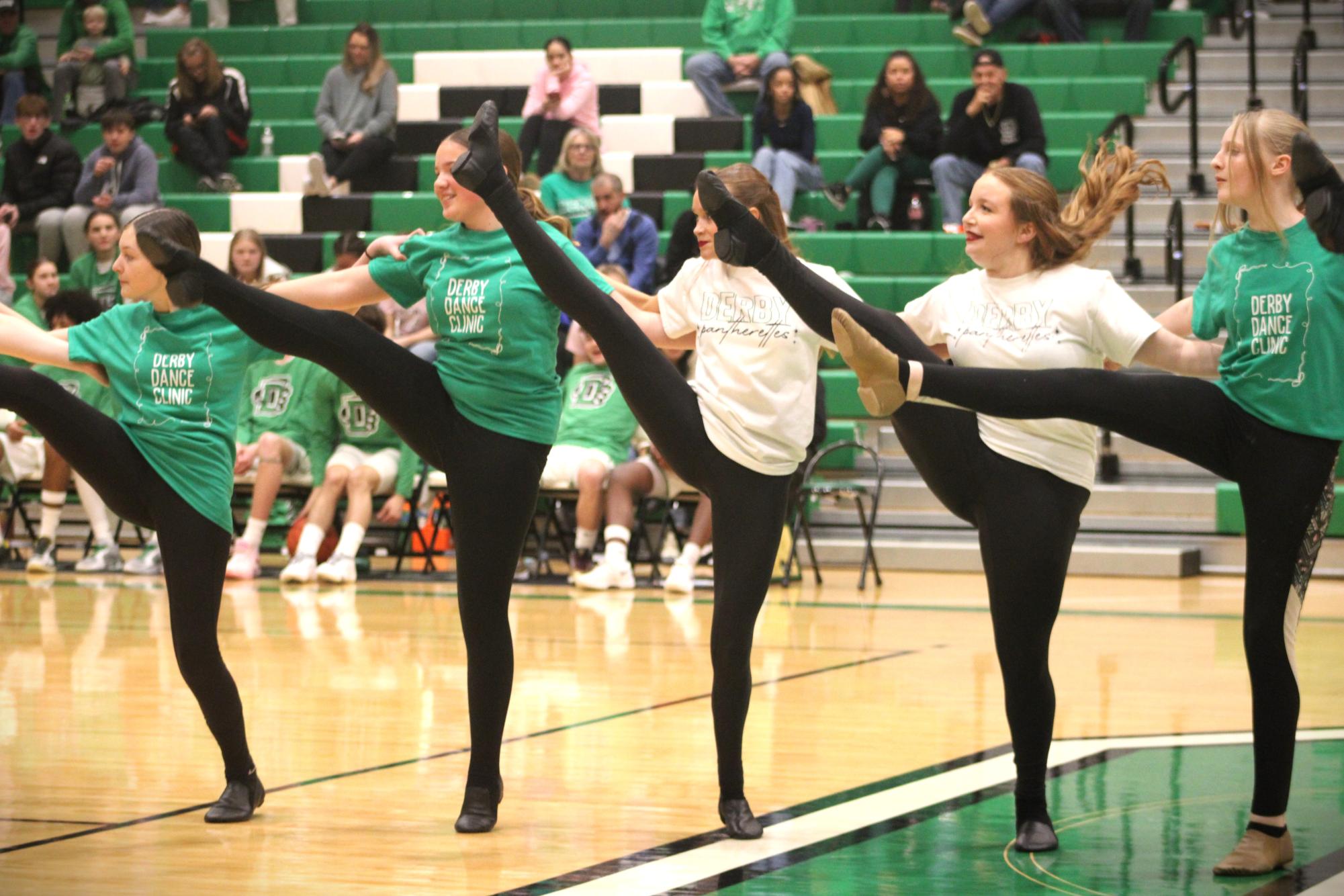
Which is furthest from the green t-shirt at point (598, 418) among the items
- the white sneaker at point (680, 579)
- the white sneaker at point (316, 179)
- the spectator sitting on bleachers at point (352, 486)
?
the white sneaker at point (316, 179)

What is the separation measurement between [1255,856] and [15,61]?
1137 centimetres

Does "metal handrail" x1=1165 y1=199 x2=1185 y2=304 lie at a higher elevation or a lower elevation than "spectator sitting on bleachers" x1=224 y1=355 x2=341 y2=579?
higher

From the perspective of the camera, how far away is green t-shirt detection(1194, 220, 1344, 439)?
3.17m

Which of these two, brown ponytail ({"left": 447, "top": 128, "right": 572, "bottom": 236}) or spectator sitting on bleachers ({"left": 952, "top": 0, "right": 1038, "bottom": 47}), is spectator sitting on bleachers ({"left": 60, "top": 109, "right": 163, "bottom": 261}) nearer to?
spectator sitting on bleachers ({"left": 952, "top": 0, "right": 1038, "bottom": 47})

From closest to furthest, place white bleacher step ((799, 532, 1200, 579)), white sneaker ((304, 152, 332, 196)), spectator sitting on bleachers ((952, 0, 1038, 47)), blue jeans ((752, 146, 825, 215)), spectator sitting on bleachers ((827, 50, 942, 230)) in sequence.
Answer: white bleacher step ((799, 532, 1200, 579)) < spectator sitting on bleachers ((827, 50, 942, 230)) < blue jeans ((752, 146, 825, 215)) < spectator sitting on bleachers ((952, 0, 1038, 47)) < white sneaker ((304, 152, 332, 196))

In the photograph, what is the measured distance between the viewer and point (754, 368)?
352 centimetres

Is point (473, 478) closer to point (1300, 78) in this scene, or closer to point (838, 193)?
point (838, 193)

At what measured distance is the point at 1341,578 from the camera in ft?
26.6

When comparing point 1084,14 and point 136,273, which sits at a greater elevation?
point 1084,14

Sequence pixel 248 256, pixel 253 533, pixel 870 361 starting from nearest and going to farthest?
1. pixel 870 361
2. pixel 253 533
3. pixel 248 256

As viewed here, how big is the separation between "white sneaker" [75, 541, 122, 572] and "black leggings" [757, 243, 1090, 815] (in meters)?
6.10

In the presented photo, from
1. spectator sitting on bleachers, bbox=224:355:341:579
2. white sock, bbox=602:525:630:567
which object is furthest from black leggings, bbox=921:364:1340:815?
spectator sitting on bleachers, bbox=224:355:341:579

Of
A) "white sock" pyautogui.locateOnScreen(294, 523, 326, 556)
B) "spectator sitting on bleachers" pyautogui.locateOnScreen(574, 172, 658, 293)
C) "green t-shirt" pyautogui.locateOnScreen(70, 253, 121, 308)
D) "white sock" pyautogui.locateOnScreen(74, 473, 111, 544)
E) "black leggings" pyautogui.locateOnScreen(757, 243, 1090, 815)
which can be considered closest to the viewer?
"black leggings" pyautogui.locateOnScreen(757, 243, 1090, 815)

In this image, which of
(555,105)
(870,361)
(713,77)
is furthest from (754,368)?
(713,77)
